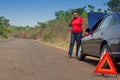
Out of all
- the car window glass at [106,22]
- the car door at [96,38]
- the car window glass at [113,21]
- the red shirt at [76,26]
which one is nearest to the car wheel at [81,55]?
the car door at [96,38]

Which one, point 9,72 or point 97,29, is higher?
point 97,29

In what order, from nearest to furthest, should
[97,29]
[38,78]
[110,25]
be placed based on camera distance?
1. [38,78]
2. [110,25]
3. [97,29]

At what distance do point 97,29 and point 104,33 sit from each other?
1361mm

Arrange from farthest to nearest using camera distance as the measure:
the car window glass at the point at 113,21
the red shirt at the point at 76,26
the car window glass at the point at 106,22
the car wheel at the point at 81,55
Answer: the red shirt at the point at 76,26 → the car wheel at the point at 81,55 → the car window glass at the point at 106,22 → the car window glass at the point at 113,21

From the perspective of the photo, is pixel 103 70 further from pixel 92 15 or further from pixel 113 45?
pixel 92 15

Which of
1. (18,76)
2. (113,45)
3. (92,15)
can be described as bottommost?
(18,76)

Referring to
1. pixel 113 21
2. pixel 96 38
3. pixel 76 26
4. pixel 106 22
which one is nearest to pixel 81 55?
pixel 76 26

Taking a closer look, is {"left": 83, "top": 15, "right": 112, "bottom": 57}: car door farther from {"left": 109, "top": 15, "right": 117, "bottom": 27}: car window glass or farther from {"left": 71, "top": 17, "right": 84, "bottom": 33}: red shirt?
{"left": 71, "top": 17, "right": 84, "bottom": 33}: red shirt

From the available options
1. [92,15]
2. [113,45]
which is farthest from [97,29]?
[92,15]

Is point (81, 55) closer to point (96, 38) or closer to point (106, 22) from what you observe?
point (96, 38)

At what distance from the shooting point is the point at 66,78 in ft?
29.1

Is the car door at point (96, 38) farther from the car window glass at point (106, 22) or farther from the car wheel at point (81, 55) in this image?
the car wheel at point (81, 55)

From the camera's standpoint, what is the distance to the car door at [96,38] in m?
11.7

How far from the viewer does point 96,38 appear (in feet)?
40.0
